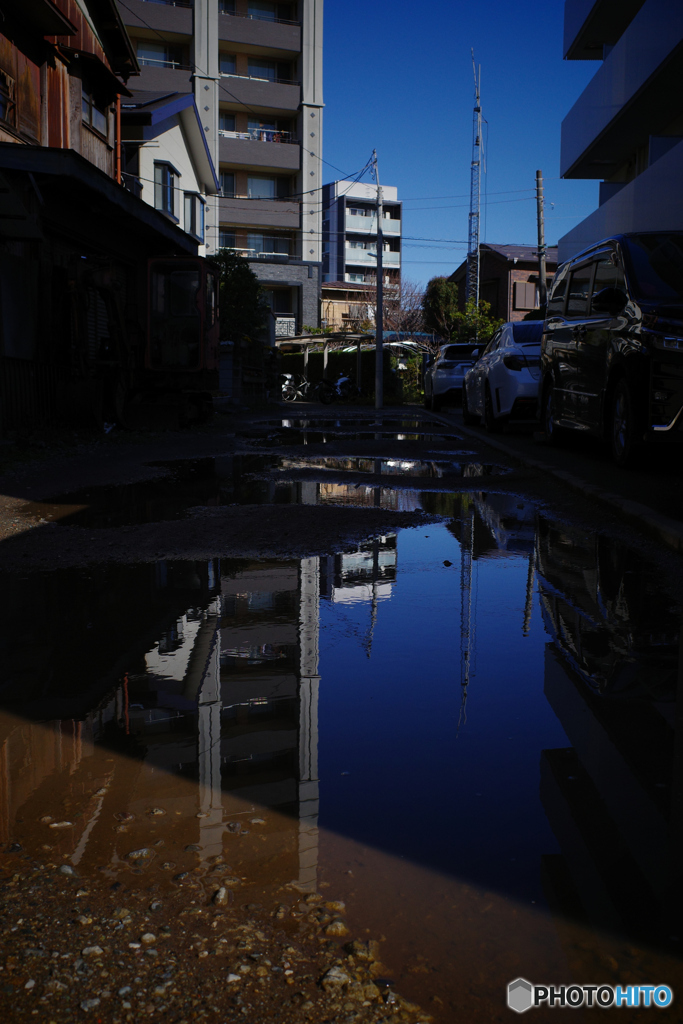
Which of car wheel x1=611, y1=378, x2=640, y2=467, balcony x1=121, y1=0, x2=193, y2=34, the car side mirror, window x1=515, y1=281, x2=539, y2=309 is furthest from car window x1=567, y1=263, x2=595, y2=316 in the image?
window x1=515, y1=281, x2=539, y2=309

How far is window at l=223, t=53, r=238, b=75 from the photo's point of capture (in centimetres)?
4653

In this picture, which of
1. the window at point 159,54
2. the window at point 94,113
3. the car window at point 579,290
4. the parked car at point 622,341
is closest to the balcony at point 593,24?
the window at point 94,113

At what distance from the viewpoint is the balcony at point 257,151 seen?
46312mm

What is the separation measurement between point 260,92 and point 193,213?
1774 centimetres

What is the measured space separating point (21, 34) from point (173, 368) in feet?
20.2

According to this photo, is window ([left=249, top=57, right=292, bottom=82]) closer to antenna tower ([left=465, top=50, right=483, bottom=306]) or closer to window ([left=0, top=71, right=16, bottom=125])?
antenna tower ([left=465, top=50, right=483, bottom=306])

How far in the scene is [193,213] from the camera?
3197 cm

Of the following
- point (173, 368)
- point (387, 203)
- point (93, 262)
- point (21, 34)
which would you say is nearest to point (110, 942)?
point (93, 262)

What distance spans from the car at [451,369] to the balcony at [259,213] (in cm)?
2629

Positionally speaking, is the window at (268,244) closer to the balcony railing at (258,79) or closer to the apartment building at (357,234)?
the balcony railing at (258,79)

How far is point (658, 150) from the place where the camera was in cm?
1992

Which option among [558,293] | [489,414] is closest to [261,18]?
[489,414]

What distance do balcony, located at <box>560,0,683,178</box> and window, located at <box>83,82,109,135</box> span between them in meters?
11.6

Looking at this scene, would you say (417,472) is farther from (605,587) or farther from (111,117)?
(111,117)
